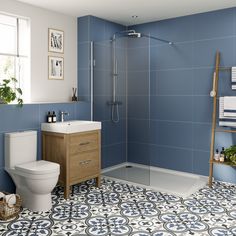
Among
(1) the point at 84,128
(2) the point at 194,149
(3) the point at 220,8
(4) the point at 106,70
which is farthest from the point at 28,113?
(3) the point at 220,8

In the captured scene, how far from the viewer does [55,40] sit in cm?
407

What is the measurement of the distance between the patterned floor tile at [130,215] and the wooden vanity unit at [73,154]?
207mm

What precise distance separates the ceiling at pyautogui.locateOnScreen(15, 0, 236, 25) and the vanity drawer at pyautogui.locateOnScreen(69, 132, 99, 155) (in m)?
1.63

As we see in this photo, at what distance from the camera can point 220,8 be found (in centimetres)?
386

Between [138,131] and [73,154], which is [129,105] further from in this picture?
[73,154]

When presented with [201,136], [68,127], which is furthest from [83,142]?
[201,136]

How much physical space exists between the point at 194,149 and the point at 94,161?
4.82 ft

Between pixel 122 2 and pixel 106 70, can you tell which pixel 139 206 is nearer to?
pixel 106 70

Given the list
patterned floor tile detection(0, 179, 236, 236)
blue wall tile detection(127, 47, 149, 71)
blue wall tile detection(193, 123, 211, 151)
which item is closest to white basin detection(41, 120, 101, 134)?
patterned floor tile detection(0, 179, 236, 236)

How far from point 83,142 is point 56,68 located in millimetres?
1195

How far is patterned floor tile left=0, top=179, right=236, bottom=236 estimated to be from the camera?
8.55ft

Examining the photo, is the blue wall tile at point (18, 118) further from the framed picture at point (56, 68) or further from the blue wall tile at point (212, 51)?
the blue wall tile at point (212, 51)

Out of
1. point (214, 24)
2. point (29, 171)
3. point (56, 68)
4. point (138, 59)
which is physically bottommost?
point (29, 171)

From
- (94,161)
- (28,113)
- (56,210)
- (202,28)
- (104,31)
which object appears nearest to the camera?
(56,210)
